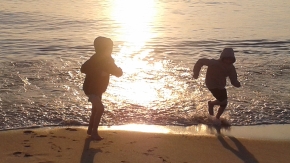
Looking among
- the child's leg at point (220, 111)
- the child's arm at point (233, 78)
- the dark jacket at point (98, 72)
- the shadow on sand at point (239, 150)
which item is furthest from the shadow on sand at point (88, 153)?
the child's arm at point (233, 78)

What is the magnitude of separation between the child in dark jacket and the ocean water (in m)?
1.05

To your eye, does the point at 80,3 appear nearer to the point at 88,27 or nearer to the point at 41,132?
the point at 88,27

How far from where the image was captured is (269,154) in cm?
595

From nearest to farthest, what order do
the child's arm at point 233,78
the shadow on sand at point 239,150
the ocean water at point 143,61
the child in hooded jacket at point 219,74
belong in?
1. the shadow on sand at point 239,150
2. the child's arm at point 233,78
3. the child in hooded jacket at point 219,74
4. the ocean water at point 143,61

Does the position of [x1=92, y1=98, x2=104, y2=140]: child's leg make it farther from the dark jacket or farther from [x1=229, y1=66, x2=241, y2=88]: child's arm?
[x1=229, y1=66, x2=241, y2=88]: child's arm

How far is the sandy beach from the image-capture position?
5586 mm

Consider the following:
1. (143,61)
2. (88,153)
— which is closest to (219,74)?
(88,153)

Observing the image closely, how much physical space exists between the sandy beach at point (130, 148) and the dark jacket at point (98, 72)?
2.20ft

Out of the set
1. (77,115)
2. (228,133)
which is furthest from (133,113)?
(228,133)

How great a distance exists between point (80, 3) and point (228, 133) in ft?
74.0

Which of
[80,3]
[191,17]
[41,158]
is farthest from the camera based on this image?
[80,3]

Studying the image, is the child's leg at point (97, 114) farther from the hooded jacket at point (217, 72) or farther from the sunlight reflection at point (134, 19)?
the sunlight reflection at point (134, 19)

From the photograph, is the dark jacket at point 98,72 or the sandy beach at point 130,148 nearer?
the sandy beach at point 130,148

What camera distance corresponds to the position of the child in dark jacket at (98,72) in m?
6.28
